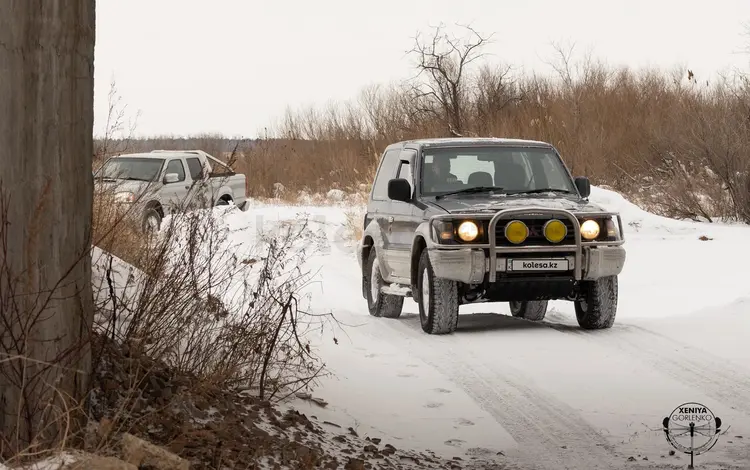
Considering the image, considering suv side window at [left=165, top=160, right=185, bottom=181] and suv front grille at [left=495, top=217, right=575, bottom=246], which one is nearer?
suv front grille at [left=495, top=217, right=575, bottom=246]

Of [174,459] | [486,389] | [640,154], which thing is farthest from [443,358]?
[640,154]

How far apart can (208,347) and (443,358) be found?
123 inches

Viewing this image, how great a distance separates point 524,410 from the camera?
27.2 feet

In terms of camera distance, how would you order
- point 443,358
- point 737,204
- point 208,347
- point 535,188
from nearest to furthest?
point 208,347 → point 443,358 → point 535,188 → point 737,204

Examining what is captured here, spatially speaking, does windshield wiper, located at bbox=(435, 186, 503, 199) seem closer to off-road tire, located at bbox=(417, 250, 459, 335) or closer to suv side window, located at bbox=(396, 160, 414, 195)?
suv side window, located at bbox=(396, 160, 414, 195)

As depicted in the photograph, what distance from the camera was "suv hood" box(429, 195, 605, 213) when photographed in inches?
434

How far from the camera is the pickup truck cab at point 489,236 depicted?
10.9 m

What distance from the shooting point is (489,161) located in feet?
40.6

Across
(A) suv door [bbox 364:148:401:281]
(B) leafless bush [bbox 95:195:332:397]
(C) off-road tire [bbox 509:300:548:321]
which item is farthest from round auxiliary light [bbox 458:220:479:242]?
(B) leafless bush [bbox 95:195:332:397]

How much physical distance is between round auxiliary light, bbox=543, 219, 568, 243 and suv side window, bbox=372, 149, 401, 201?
253cm

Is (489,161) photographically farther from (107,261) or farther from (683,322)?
(107,261)

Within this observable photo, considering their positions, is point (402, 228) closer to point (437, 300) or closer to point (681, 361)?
point (437, 300)

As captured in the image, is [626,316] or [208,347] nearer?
[208,347]

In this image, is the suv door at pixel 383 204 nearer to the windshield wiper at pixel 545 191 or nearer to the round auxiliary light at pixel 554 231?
the windshield wiper at pixel 545 191
